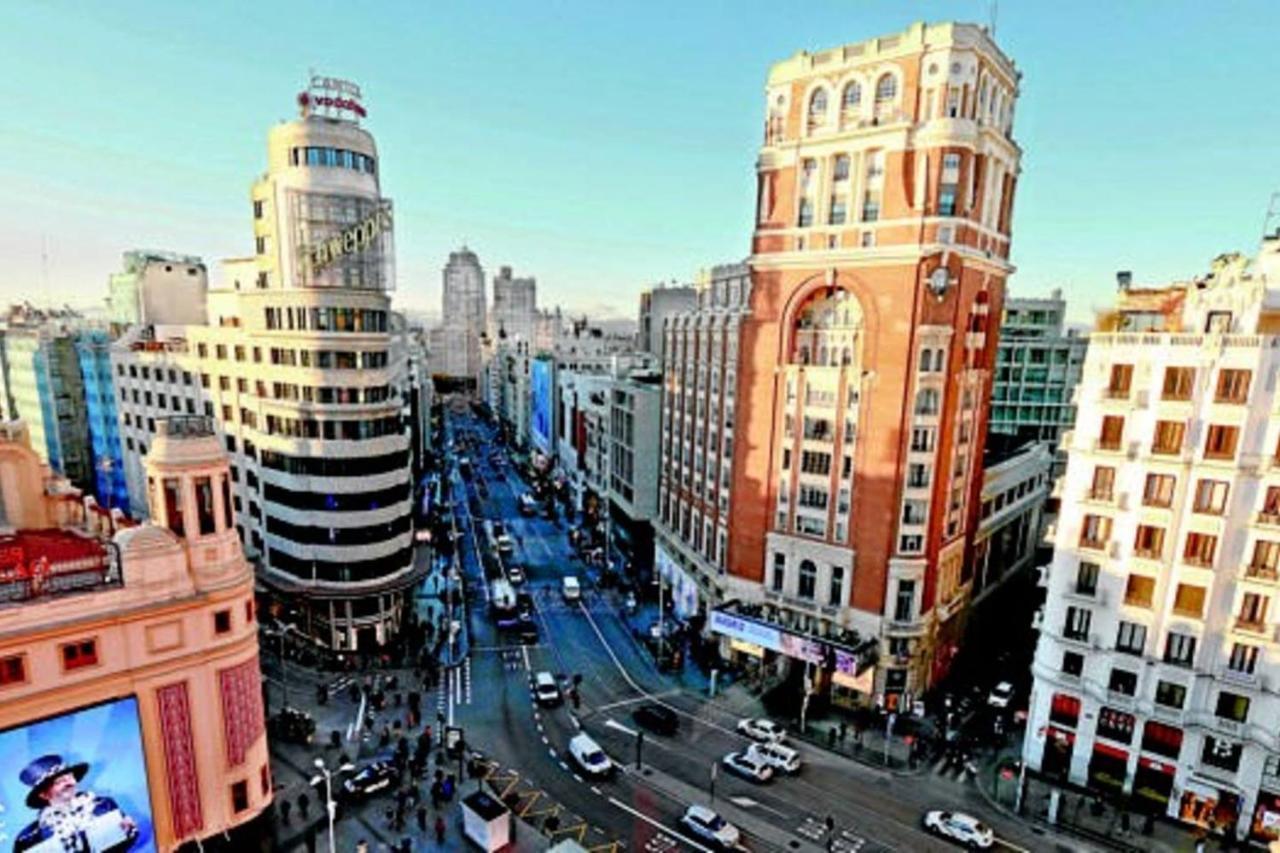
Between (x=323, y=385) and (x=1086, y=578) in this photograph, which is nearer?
(x=1086, y=578)

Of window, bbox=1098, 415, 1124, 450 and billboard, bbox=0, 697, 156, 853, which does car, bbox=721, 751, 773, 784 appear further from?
billboard, bbox=0, 697, 156, 853

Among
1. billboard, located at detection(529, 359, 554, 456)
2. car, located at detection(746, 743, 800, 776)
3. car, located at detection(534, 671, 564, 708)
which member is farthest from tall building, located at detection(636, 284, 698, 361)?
car, located at detection(746, 743, 800, 776)

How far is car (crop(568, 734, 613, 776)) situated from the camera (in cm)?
4712

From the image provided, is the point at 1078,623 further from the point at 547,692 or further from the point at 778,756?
the point at 547,692

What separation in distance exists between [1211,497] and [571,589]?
59.3 m

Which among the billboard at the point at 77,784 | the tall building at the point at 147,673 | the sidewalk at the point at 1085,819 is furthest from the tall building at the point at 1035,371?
the billboard at the point at 77,784

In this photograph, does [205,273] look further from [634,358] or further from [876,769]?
[876,769]

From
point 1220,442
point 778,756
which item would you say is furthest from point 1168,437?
point 778,756

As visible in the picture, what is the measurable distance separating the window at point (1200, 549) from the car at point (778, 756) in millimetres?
28312

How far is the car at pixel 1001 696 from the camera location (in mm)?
57812

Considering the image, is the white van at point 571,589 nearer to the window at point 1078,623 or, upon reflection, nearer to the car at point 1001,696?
the car at point 1001,696

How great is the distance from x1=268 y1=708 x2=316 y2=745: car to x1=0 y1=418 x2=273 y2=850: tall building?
57.6ft

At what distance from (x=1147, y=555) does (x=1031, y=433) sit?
58539mm

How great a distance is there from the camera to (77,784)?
88.2 ft
